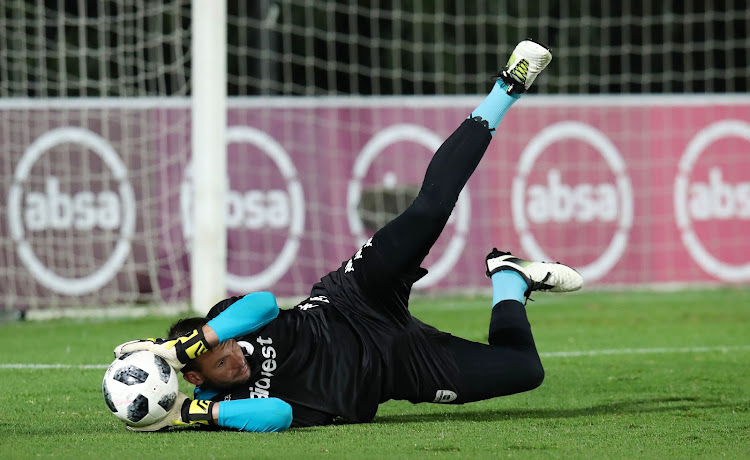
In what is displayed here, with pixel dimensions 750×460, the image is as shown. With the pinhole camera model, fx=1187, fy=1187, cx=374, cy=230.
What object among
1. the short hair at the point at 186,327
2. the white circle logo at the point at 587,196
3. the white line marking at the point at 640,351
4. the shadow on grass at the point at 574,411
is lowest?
the white line marking at the point at 640,351

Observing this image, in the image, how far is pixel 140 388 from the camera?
4770 mm

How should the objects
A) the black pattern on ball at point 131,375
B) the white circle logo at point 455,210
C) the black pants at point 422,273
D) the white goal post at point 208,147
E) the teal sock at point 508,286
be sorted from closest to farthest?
the black pattern on ball at point 131,375, the black pants at point 422,273, the teal sock at point 508,286, the white goal post at point 208,147, the white circle logo at point 455,210

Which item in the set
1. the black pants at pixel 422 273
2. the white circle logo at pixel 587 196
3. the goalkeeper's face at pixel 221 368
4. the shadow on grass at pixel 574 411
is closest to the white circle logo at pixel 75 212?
the white circle logo at pixel 587 196

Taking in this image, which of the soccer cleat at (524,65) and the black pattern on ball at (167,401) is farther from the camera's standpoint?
the soccer cleat at (524,65)

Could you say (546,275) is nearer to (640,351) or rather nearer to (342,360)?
(342,360)

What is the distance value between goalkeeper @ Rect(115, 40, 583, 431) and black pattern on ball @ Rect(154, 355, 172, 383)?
1.2 inches

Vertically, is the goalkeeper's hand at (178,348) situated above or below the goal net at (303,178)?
below

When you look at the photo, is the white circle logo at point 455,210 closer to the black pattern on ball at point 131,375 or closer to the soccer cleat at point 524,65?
the soccer cleat at point 524,65

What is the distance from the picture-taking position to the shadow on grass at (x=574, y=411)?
5.57 metres

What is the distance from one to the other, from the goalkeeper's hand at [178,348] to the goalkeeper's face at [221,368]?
0.11m

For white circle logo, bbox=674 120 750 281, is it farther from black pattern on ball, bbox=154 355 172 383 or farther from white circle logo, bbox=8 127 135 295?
black pattern on ball, bbox=154 355 172 383

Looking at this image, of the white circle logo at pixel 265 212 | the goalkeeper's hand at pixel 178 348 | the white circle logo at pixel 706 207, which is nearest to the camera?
the goalkeeper's hand at pixel 178 348

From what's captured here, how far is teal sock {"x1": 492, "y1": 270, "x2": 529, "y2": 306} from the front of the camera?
19.1 feet

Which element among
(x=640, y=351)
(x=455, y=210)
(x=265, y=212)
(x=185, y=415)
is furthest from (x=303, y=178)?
(x=185, y=415)
